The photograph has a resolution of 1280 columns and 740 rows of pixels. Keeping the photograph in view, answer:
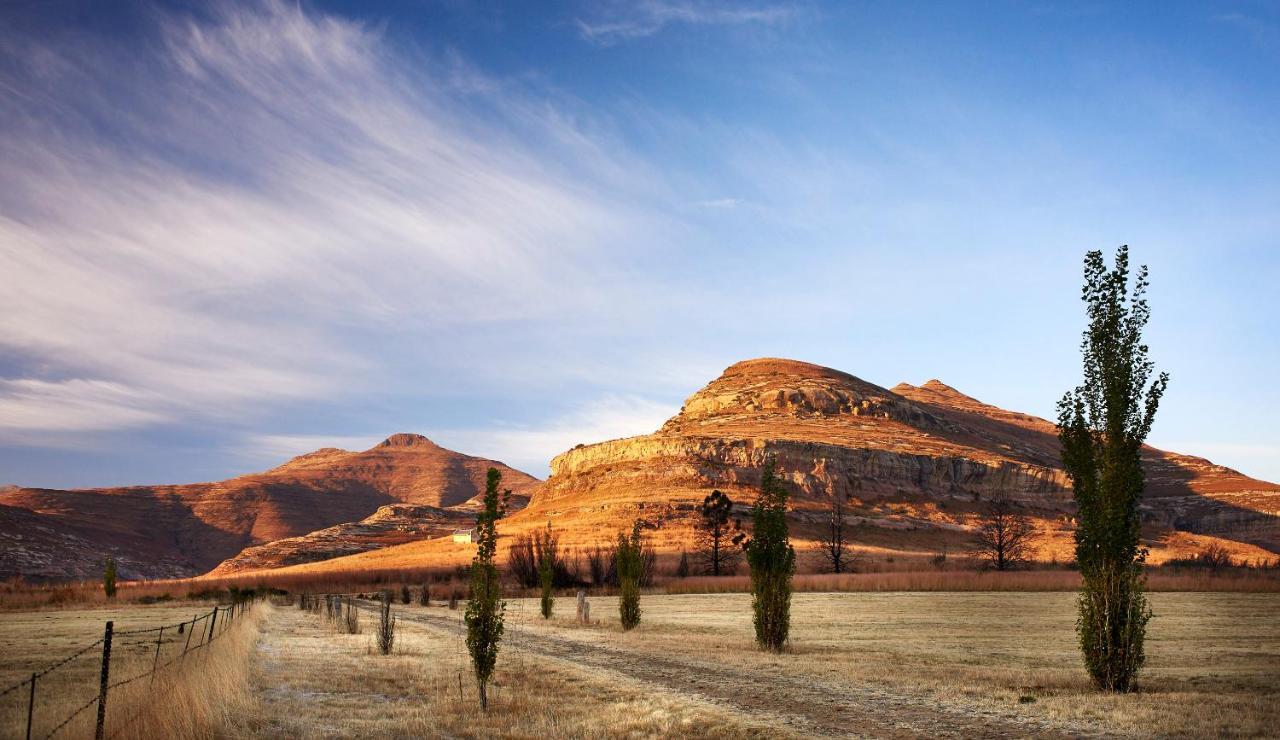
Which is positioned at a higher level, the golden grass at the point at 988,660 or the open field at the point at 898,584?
the golden grass at the point at 988,660

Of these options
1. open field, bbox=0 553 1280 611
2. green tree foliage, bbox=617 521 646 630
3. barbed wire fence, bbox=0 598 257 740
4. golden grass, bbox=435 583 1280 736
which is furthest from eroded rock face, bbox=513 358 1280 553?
barbed wire fence, bbox=0 598 257 740

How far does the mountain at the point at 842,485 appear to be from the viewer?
110938mm

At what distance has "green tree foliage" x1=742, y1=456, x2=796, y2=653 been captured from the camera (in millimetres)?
24516

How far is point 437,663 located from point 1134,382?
60.3ft

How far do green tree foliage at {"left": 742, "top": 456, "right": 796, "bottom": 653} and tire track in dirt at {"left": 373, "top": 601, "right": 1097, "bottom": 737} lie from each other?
2.94 meters

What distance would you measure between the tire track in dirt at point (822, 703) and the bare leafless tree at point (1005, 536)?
69.7m

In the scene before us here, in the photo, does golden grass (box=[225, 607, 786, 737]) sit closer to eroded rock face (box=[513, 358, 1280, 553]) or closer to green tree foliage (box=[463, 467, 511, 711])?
green tree foliage (box=[463, 467, 511, 711])

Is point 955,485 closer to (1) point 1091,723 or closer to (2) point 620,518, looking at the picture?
(2) point 620,518

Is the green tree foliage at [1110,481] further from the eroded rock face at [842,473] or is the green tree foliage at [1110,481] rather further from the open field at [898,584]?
the eroded rock face at [842,473]

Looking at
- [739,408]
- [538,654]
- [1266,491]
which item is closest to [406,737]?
[538,654]

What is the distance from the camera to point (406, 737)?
42.1 feet

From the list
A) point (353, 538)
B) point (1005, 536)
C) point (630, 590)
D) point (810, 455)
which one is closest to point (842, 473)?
point (810, 455)

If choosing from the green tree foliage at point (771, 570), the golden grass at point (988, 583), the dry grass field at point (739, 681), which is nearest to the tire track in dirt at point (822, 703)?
the dry grass field at point (739, 681)

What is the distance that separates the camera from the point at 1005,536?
107 metres
